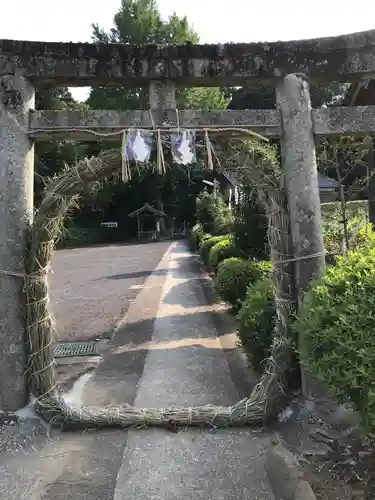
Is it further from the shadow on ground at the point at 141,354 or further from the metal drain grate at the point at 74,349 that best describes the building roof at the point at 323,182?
the metal drain grate at the point at 74,349

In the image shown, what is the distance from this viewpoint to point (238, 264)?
910cm

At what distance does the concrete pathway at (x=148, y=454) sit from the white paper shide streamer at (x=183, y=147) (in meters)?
2.54

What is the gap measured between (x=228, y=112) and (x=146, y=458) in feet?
10.6

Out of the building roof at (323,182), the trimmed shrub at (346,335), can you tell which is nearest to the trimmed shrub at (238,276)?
the building roof at (323,182)

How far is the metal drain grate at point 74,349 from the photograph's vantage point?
299 inches

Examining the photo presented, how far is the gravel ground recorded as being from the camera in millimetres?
9453

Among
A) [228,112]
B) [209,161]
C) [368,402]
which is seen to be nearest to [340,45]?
[228,112]

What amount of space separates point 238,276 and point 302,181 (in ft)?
14.4

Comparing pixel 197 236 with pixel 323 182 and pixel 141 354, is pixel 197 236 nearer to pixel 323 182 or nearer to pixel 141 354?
pixel 323 182

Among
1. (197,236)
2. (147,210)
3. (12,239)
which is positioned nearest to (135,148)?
(12,239)

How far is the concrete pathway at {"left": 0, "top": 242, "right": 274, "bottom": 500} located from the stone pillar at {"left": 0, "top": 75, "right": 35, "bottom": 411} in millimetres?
486

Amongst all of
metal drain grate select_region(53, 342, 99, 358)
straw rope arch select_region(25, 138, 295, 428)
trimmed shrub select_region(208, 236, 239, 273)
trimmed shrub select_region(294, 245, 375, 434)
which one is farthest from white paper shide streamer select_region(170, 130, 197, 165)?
trimmed shrub select_region(208, 236, 239, 273)

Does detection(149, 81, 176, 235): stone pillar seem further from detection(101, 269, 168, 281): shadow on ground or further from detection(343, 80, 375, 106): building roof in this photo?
detection(101, 269, 168, 281): shadow on ground

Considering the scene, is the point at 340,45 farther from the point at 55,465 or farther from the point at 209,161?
the point at 55,465
